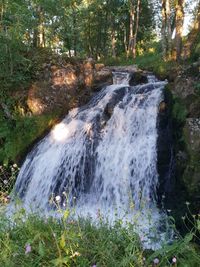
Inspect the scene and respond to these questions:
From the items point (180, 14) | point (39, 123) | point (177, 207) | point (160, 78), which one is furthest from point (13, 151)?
point (180, 14)

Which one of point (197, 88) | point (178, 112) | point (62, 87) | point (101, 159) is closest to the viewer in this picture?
point (197, 88)

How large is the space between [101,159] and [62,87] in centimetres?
393

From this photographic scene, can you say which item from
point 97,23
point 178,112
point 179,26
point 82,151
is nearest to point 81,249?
point 178,112

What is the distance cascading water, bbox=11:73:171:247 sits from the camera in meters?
8.35

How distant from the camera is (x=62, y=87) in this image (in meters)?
12.1

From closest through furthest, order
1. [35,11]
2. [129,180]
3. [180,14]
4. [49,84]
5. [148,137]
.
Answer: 1. [129,180]
2. [148,137]
3. [49,84]
4. [180,14]
5. [35,11]

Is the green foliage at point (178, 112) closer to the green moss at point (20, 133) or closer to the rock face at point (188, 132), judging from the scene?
the rock face at point (188, 132)

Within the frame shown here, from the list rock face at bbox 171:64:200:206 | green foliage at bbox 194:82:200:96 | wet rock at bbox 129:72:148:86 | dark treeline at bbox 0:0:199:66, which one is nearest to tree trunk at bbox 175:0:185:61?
dark treeline at bbox 0:0:199:66

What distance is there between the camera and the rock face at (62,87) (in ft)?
38.0

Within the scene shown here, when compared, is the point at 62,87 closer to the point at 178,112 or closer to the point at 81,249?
the point at 178,112

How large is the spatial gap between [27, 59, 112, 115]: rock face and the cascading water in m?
0.83

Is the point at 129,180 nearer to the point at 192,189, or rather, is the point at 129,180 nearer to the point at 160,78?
the point at 192,189

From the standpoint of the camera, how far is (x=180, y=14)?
14578 millimetres

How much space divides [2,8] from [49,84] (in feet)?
12.5
